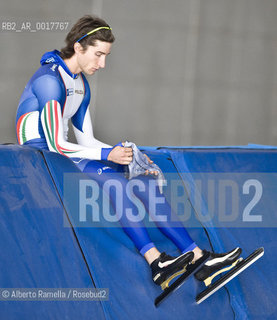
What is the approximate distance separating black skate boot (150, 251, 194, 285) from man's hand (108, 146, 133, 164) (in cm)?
35

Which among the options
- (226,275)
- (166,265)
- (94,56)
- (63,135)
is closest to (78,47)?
(94,56)

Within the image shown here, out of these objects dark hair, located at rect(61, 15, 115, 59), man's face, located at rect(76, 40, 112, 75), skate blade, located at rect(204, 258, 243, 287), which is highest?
dark hair, located at rect(61, 15, 115, 59)

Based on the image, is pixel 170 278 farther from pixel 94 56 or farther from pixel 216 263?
pixel 94 56

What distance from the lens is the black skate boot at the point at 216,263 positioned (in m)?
1.57

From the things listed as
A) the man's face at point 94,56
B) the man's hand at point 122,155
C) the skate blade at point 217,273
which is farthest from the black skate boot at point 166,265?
the man's face at point 94,56

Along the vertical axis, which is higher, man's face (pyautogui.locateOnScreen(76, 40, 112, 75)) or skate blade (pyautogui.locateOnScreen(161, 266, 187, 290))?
man's face (pyautogui.locateOnScreen(76, 40, 112, 75))

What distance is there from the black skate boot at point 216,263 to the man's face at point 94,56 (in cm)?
82

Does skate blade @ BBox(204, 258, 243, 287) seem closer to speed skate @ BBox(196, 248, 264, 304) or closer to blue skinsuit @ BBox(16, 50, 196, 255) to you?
speed skate @ BBox(196, 248, 264, 304)

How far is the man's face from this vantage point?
183 centimetres

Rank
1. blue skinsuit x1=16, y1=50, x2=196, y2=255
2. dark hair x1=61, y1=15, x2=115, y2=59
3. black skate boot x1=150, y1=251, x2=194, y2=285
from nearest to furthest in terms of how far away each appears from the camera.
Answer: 1. black skate boot x1=150, y1=251, x2=194, y2=285
2. blue skinsuit x1=16, y1=50, x2=196, y2=255
3. dark hair x1=61, y1=15, x2=115, y2=59

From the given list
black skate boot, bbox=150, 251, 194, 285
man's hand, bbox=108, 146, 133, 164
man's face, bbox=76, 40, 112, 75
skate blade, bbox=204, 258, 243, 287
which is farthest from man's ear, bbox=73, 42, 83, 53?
skate blade, bbox=204, 258, 243, 287

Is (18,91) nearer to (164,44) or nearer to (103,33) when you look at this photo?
(164,44)

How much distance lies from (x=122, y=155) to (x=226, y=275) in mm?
532

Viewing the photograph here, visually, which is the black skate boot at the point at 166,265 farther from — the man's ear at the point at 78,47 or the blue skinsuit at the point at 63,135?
the man's ear at the point at 78,47
